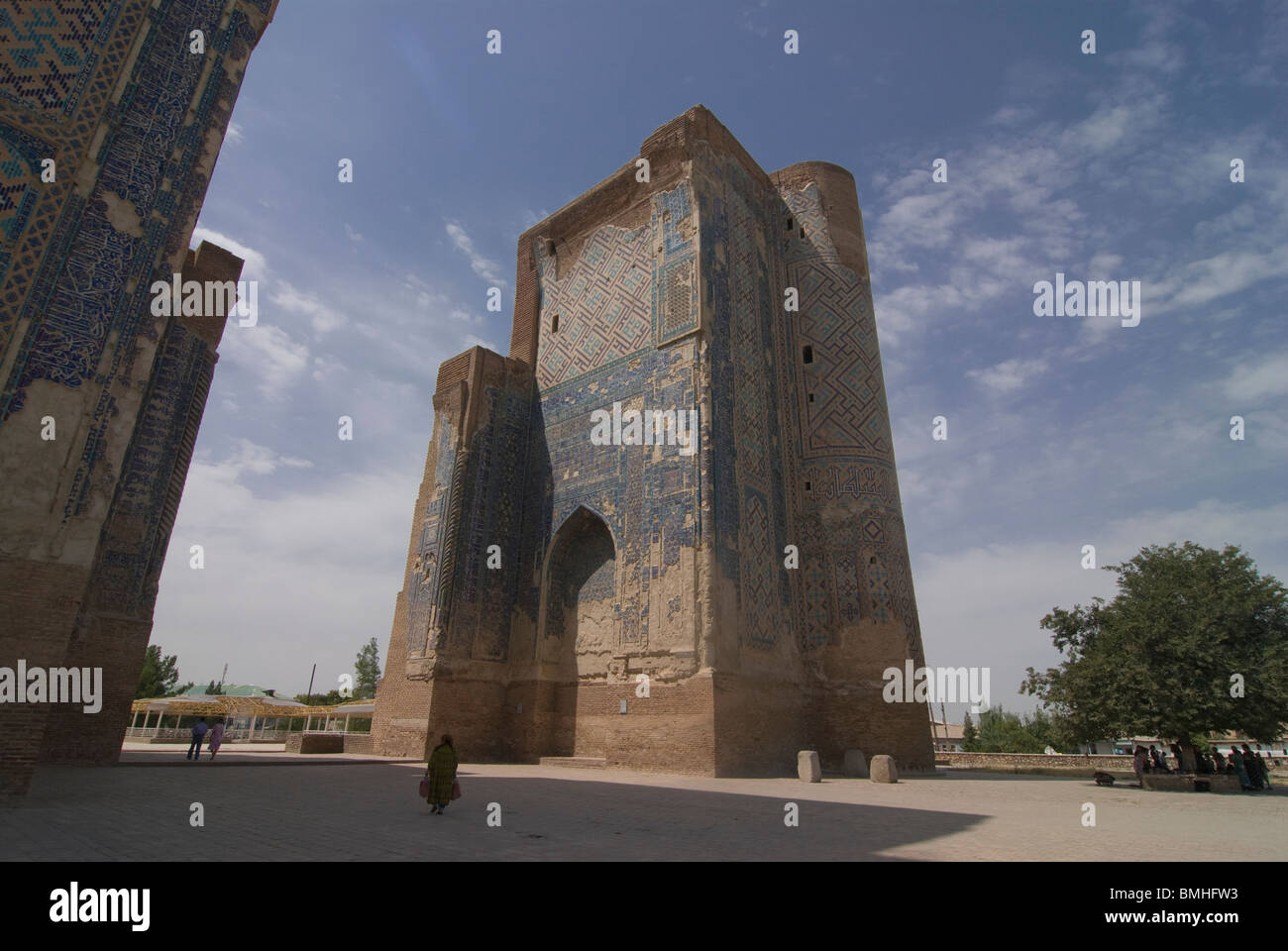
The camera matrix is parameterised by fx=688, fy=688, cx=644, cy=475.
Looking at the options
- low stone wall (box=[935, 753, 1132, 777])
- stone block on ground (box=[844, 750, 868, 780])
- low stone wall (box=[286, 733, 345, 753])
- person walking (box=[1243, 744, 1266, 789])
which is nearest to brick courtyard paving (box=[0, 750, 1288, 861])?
stone block on ground (box=[844, 750, 868, 780])

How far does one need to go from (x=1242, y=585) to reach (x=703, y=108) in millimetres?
13625

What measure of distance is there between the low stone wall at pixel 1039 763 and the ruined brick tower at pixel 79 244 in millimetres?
18869

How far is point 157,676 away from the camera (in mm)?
30828

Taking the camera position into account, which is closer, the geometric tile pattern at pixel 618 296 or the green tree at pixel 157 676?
the geometric tile pattern at pixel 618 296

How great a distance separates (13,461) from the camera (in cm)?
519

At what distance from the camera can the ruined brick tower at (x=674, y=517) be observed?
37.4 ft

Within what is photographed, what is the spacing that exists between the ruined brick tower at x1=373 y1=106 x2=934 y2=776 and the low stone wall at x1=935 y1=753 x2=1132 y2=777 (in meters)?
8.24

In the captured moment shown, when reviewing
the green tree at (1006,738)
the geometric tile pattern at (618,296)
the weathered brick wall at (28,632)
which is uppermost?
the geometric tile pattern at (618,296)

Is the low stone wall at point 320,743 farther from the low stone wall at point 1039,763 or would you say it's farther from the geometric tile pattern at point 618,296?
the low stone wall at point 1039,763

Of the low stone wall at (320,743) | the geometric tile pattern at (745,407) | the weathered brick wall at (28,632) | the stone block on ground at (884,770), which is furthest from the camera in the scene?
the low stone wall at (320,743)

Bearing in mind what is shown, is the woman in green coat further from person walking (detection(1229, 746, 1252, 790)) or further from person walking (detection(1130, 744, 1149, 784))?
person walking (detection(1229, 746, 1252, 790))

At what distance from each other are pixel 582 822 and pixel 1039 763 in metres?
18.7

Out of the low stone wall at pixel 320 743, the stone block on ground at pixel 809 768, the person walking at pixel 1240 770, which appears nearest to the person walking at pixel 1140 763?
the person walking at pixel 1240 770
